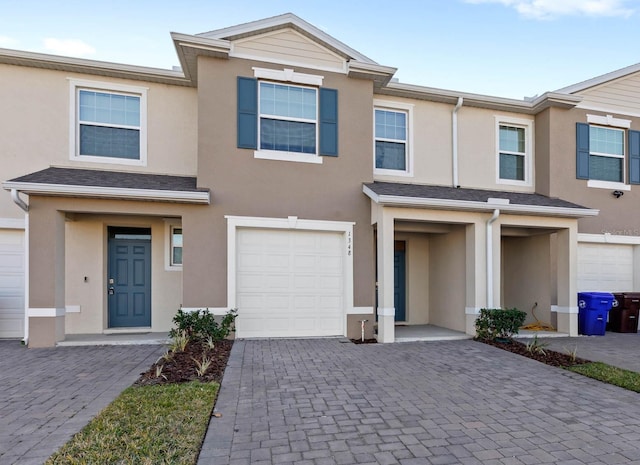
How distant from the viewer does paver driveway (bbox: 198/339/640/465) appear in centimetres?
330

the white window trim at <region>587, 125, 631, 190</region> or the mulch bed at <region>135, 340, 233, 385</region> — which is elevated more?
the white window trim at <region>587, 125, 631, 190</region>

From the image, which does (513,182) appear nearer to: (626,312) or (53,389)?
(626,312)

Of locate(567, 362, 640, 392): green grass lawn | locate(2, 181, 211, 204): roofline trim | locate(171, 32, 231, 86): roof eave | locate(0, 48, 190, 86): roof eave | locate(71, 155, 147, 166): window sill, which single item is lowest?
locate(567, 362, 640, 392): green grass lawn

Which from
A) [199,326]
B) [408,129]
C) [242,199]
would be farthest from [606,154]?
[199,326]

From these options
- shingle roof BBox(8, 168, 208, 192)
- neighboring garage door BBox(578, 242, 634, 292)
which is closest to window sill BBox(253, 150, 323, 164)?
shingle roof BBox(8, 168, 208, 192)

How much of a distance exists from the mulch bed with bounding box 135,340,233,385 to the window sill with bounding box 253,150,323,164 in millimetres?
3990

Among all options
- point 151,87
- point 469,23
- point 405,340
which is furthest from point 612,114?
point 151,87

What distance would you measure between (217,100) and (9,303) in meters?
6.33

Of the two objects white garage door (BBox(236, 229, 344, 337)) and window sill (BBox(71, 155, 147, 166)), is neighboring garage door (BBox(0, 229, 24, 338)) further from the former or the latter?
white garage door (BBox(236, 229, 344, 337))

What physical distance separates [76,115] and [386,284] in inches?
306

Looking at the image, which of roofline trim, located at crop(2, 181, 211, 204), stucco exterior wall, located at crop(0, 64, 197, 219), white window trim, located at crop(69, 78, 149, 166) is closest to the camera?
roofline trim, located at crop(2, 181, 211, 204)

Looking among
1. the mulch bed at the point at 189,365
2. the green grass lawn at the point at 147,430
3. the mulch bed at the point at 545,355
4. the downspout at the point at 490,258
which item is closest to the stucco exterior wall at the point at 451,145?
the downspout at the point at 490,258

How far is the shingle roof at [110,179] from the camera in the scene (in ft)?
23.6

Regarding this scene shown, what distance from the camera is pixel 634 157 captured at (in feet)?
34.4
